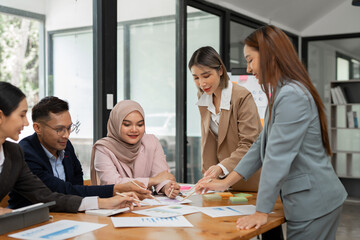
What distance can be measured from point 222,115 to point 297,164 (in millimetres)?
889

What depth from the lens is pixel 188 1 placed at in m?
4.80

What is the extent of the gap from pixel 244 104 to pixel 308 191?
915mm

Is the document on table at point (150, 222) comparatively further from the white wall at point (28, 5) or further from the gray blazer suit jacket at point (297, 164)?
the white wall at point (28, 5)

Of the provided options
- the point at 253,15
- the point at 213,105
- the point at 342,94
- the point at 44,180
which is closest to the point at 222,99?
the point at 213,105

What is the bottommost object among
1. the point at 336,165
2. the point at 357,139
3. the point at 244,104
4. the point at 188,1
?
the point at 336,165

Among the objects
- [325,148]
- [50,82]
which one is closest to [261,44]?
[325,148]

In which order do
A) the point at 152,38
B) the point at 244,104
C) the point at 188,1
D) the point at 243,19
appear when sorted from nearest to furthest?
the point at 244,104, the point at 152,38, the point at 188,1, the point at 243,19

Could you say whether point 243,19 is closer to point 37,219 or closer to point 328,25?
point 328,25

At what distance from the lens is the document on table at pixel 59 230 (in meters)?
1.46

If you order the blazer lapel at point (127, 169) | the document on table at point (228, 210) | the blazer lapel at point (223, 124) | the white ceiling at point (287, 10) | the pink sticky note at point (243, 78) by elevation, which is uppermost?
the white ceiling at point (287, 10)

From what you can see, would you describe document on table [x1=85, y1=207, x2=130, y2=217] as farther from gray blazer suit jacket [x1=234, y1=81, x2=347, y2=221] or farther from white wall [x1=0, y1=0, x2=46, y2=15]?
white wall [x1=0, y1=0, x2=46, y2=15]

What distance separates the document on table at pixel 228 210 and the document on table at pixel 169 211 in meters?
0.06

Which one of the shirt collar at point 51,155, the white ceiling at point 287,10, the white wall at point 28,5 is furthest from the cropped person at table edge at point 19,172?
the white ceiling at point 287,10

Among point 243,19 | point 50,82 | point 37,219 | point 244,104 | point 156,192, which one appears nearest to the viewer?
point 37,219
